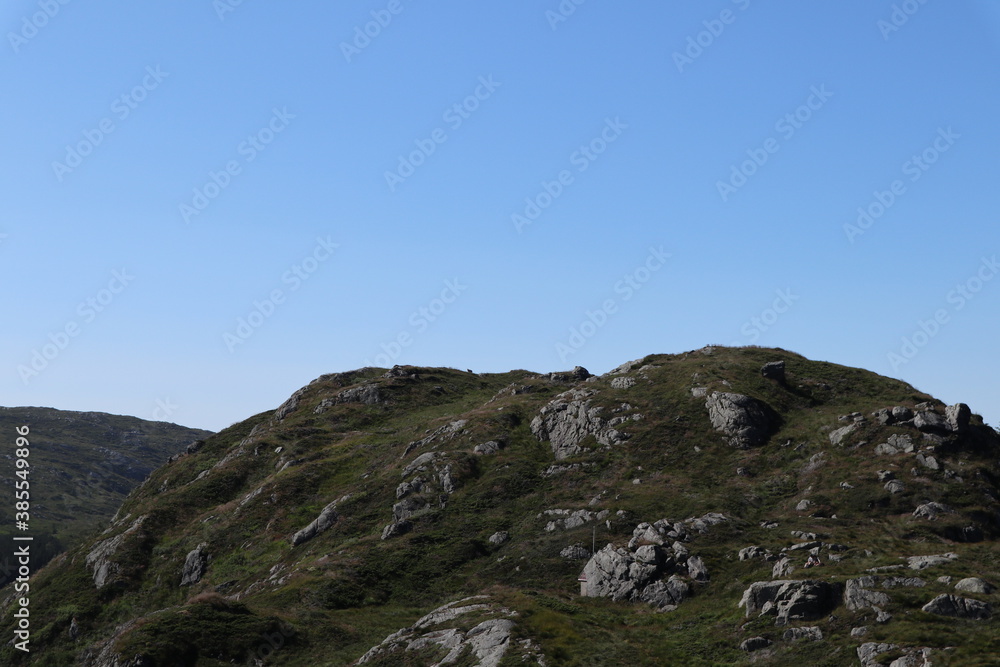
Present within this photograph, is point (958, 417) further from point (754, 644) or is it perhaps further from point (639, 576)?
point (754, 644)

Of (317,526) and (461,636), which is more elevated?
(317,526)

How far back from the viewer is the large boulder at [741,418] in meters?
92.2

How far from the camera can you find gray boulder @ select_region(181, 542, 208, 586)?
91.2 metres

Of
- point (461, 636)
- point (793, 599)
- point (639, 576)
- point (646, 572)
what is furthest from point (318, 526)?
point (793, 599)

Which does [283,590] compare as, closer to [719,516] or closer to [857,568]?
[719,516]

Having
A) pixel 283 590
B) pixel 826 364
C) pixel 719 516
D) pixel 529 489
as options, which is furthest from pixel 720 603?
pixel 826 364

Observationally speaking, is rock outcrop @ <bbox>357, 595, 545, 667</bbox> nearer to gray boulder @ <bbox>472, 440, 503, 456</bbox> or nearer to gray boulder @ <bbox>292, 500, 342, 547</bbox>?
gray boulder @ <bbox>292, 500, 342, 547</bbox>

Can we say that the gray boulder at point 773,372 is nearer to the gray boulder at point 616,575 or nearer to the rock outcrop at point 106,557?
the gray boulder at point 616,575

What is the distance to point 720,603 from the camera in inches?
2403

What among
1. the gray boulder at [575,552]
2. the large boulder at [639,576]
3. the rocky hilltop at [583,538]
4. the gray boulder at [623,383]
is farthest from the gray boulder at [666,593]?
the gray boulder at [623,383]

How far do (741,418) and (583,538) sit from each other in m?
28.7

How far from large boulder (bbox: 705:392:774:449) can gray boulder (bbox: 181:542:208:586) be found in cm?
6506

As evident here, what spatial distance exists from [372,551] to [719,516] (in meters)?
36.7

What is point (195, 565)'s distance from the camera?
92938mm
